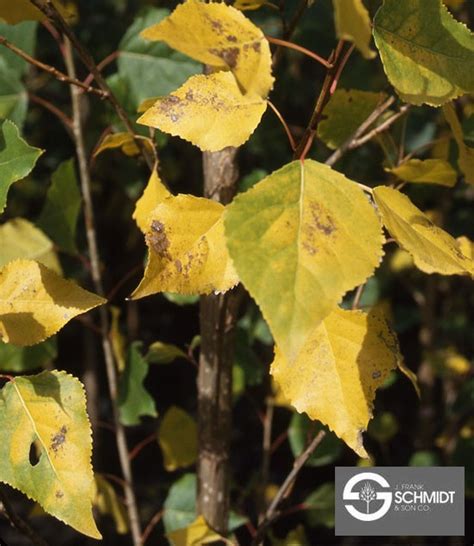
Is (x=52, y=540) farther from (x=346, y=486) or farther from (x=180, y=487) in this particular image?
(x=346, y=486)

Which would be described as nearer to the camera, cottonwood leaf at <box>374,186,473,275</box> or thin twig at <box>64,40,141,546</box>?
cottonwood leaf at <box>374,186,473,275</box>

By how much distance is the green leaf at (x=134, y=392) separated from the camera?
916 mm

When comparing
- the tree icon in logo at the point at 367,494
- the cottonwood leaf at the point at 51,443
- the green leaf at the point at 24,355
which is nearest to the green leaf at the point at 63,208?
the green leaf at the point at 24,355

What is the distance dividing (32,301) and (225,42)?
0.88 feet

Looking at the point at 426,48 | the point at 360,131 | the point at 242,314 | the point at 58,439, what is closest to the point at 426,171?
the point at 360,131

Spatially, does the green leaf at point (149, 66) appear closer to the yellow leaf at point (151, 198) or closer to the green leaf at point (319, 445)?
the yellow leaf at point (151, 198)

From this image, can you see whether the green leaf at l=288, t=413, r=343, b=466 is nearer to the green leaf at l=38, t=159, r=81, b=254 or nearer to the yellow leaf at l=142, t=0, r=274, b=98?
the green leaf at l=38, t=159, r=81, b=254

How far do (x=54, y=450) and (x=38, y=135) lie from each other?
1.24 m

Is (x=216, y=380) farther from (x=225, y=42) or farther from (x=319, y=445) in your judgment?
(x=225, y=42)

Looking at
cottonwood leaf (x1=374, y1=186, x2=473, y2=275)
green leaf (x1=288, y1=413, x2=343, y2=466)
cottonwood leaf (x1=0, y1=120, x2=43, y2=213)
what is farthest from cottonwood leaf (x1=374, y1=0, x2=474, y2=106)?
green leaf (x1=288, y1=413, x2=343, y2=466)

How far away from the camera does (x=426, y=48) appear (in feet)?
1.83

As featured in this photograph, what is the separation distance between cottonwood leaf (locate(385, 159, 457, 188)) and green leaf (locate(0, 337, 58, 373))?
453 mm

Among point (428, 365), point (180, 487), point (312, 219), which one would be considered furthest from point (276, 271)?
point (428, 365)

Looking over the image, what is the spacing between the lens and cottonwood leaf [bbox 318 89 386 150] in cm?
76
